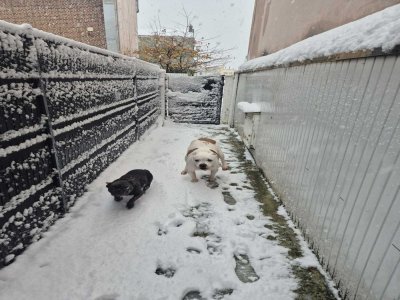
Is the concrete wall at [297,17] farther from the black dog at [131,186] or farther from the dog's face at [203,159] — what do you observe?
the black dog at [131,186]

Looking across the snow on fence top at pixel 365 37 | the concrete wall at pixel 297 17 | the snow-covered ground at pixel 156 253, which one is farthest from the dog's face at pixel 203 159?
the concrete wall at pixel 297 17

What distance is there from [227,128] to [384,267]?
8441mm

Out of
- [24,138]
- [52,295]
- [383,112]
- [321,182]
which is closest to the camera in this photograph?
[383,112]

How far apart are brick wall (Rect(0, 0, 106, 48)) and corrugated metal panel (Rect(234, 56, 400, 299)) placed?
1453 centimetres

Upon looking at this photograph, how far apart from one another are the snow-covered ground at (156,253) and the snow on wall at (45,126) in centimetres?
29

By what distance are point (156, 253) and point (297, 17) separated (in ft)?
16.5

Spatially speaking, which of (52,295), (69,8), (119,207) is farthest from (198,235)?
(69,8)

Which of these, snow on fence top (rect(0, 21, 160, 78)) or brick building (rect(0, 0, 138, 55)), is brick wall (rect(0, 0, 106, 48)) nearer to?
brick building (rect(0, 0, 138, 55))

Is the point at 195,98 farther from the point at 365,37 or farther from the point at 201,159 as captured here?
the point at 365,37

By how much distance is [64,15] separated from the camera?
573 inches

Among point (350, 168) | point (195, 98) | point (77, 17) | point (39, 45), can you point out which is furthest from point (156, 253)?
point (77, 17)

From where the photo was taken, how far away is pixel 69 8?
1442 centimetres

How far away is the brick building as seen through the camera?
14.0m

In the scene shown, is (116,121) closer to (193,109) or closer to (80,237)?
(80,237)
